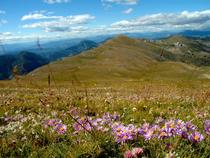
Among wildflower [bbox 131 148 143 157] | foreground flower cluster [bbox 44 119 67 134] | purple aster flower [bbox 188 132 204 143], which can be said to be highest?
wildflower [bbox 131 148 143 157]

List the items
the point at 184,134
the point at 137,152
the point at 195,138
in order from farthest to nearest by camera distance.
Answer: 1. the point at 184,134
2. the point at 195,138
3. the point at 137,152

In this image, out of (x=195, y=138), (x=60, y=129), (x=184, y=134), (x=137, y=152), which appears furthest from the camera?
(x=60, y=129)

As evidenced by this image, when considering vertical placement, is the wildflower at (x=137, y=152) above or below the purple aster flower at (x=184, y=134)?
above

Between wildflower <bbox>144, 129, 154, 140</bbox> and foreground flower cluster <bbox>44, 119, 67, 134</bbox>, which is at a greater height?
wildflower <bbox>144, 129, 154, 140</bbox>

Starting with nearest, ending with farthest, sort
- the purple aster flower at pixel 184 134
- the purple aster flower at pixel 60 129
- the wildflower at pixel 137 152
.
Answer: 1. the wildflower at pixel 137 152
2. the purple aster flower at pixel 184 134
3. the purple aster flower at pixel 60 129

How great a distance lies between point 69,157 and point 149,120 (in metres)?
4.04

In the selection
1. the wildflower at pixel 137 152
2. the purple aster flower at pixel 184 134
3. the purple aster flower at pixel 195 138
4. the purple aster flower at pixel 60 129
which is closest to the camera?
the wildflower at pixel 137 152

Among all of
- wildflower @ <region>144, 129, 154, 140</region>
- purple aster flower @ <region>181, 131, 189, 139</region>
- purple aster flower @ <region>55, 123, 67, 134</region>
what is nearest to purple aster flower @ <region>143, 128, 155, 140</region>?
wildflower @ <region>144, 129, 154, 140</region>

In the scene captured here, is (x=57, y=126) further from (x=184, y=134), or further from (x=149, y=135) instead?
(x=184, y=134)

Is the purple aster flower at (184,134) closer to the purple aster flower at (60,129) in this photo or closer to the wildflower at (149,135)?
the wildflower at (149,135)

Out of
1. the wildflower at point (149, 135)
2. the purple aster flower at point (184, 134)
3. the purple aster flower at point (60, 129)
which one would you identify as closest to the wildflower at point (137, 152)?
the wildflower at point (149, 135)

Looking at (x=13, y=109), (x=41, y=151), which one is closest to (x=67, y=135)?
(x=41, y=151)

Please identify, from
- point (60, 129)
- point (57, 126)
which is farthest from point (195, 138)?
point (57, 126)

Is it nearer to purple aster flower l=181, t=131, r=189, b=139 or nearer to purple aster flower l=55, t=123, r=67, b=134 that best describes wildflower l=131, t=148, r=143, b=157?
purple aster flower l=181, t=131, r=189, b=139
